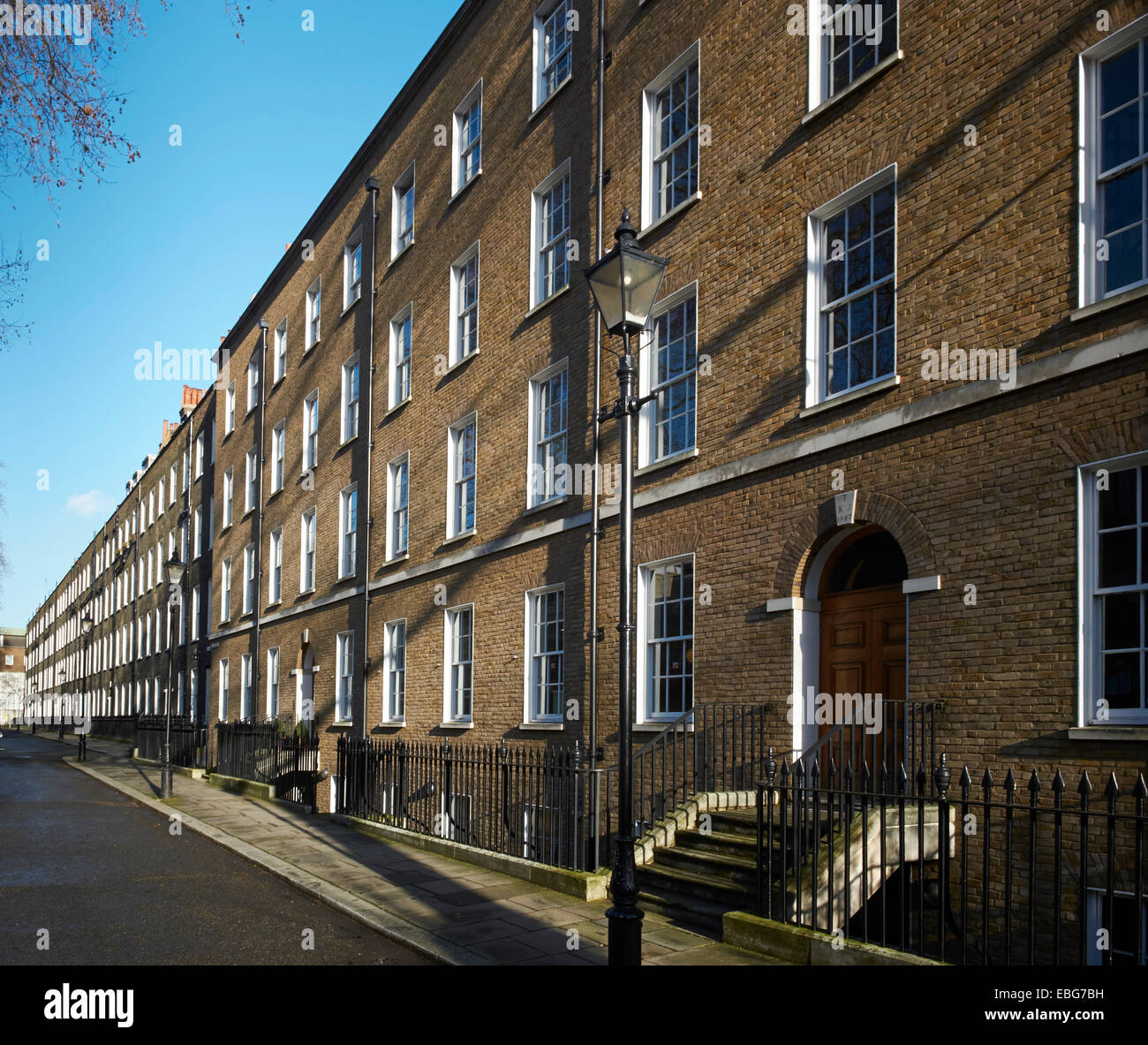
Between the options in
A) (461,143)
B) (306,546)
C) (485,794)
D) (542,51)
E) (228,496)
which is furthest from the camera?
(228,496)

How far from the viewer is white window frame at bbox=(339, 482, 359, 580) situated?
23.1 meters

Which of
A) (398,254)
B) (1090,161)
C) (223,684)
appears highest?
(398,254)

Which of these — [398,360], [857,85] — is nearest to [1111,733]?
[857,85]

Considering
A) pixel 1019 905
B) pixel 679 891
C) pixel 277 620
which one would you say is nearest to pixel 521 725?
pixel 679 891

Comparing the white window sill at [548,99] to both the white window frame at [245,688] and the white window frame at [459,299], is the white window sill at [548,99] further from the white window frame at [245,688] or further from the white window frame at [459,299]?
the white window frame at [245,688]

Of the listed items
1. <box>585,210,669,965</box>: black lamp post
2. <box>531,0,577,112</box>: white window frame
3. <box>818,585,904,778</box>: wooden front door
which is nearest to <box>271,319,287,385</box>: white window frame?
<box>531,0,577,112</box>: white window frame

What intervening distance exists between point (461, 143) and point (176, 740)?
69.1 feet

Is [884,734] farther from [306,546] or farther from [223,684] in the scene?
[223,684]

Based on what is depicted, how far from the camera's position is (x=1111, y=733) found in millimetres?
6957

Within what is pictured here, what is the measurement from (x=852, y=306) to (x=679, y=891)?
5756mm

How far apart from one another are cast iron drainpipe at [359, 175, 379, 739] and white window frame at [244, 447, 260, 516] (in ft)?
31.8

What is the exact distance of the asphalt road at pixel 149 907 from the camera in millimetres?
7941

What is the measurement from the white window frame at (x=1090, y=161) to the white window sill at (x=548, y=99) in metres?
8.81
